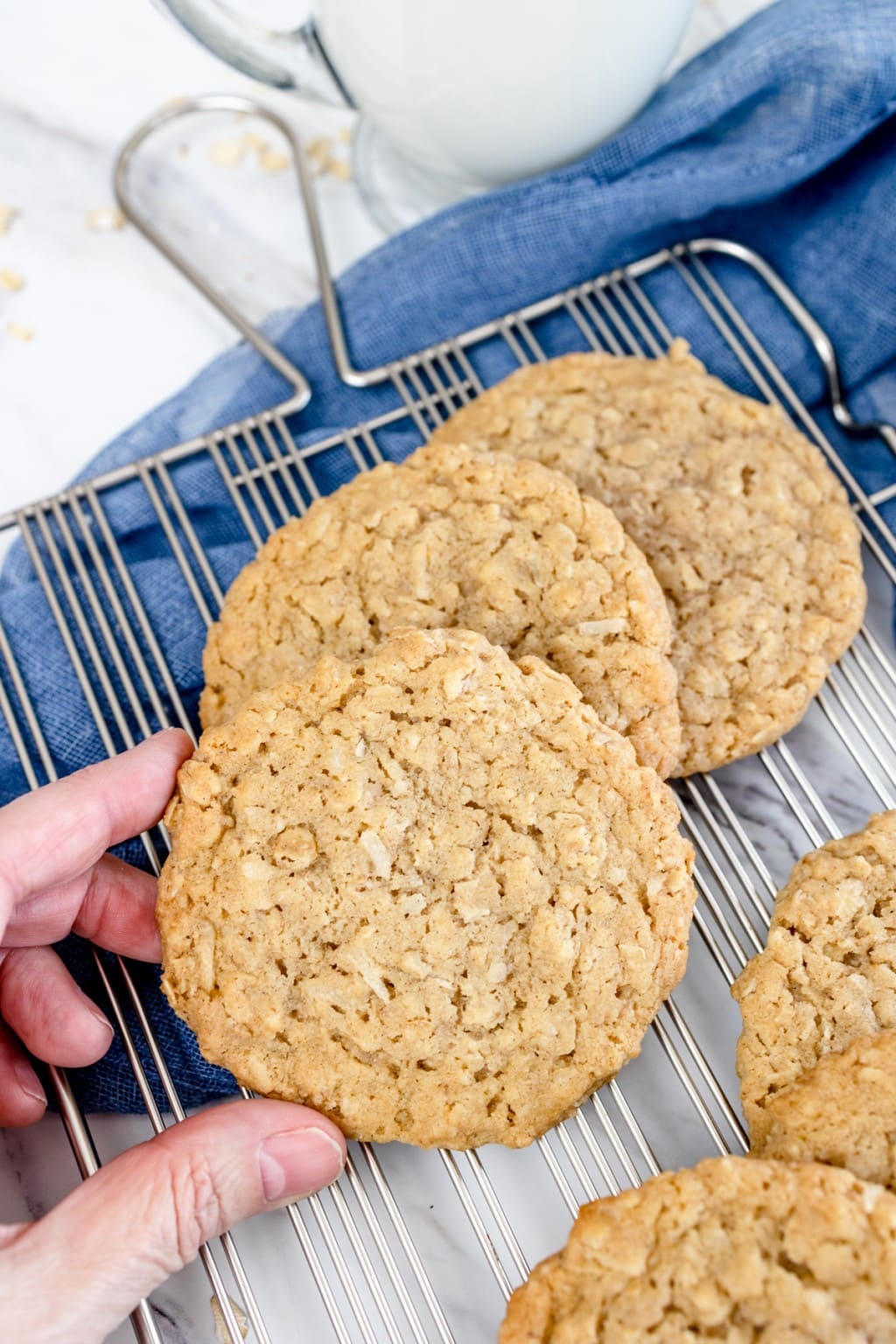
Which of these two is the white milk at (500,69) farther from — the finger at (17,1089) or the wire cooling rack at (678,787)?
the finger at (17,1089)

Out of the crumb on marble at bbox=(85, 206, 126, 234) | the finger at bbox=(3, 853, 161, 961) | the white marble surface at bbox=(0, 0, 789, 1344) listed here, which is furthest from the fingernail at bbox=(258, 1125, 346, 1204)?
the crumb on marble at bbox=(85, 206, 126, 234)

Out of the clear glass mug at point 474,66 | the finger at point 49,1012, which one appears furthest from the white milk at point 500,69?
the finger at point 49,1012

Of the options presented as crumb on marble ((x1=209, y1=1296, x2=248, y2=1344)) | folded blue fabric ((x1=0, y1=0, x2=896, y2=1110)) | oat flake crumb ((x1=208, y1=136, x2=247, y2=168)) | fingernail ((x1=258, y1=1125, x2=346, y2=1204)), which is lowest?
crumb on marble ((x1=209, y1=1296, x2=248, y2=1344))

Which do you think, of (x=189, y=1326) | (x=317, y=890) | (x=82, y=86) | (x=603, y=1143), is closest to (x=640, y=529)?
(x=317, y=890)

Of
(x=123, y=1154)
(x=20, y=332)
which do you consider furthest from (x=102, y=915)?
(x=20, y=332)

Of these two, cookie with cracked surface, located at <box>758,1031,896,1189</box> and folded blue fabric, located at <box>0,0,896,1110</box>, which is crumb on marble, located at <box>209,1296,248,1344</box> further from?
folded blue fabric, located at <box>0,0,896,1110</box>

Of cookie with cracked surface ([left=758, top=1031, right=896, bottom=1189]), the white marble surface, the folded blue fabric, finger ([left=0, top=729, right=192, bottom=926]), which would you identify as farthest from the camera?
the white marble surface
